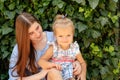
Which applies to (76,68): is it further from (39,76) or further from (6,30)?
(6,30)

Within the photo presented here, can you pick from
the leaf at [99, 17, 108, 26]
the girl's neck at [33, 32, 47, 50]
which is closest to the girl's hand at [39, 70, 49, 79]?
the girl's neck at [33, 32, 47, 50]

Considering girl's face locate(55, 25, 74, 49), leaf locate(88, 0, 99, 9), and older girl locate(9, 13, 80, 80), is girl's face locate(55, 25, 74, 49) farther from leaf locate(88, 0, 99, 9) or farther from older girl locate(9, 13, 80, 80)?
leaf locate(88, 0, 99, 9)

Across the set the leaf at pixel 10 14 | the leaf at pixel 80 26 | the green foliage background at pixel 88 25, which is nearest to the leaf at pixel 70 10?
the green foliage background at pixel 88 25

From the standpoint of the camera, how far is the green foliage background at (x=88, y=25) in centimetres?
363

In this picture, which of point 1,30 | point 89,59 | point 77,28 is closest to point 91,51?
point 89,59

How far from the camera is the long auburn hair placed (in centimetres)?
307

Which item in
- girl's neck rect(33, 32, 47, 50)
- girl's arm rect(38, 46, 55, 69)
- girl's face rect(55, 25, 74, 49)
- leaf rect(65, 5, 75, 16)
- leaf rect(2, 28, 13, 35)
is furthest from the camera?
leaf rect(2, 28, 13, 35)

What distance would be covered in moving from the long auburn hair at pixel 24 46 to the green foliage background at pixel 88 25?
1.87 feet

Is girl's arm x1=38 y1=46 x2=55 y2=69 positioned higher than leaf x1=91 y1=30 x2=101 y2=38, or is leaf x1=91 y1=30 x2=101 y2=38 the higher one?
leaf x1=91 y1=30 x2=101 y2=38

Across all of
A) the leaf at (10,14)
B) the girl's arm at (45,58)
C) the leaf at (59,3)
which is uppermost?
the leaf at (59,3)

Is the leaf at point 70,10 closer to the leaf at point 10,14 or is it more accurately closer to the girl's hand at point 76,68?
the leaf at point 10,14

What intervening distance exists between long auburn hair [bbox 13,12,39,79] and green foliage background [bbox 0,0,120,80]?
0.57 meters

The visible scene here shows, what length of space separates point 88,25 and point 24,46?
0.84 meters

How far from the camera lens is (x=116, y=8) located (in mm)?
3850
